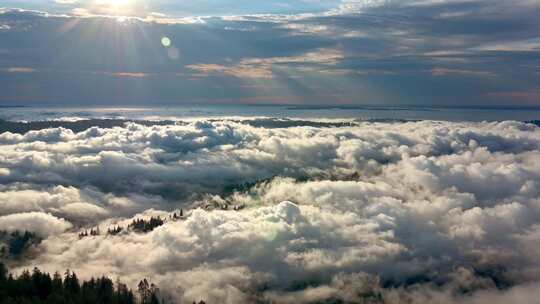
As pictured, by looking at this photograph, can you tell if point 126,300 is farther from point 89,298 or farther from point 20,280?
point 20,280

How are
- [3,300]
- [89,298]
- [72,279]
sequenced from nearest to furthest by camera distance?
[3,300] → [89,298] → [72,279]

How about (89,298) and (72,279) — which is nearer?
(89,298)

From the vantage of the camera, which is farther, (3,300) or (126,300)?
(126,300)

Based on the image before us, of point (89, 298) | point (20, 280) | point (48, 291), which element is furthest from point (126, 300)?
point (20, 280)

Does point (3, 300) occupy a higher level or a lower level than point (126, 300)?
higher

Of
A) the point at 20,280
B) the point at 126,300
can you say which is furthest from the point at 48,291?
the point at 126,300

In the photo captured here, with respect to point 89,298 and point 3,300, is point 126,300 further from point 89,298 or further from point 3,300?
point 3,300

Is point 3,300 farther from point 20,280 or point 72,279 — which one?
point 72,279

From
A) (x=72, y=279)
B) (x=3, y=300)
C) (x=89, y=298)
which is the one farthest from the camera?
(x=72, y=279)
